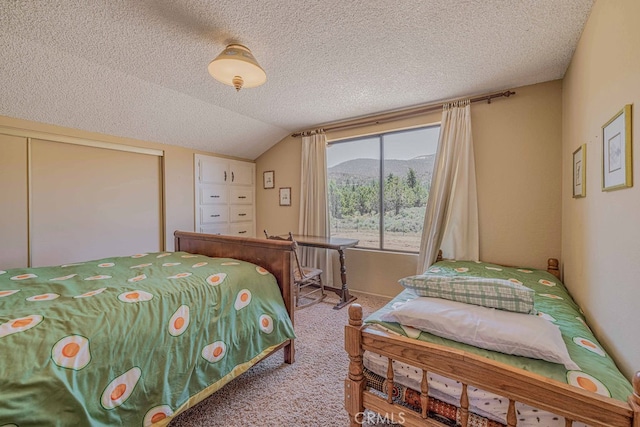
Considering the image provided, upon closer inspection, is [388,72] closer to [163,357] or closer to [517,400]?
[517,400]

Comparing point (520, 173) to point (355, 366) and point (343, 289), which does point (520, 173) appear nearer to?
point (343, 289)

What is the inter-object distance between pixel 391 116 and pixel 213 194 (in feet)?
9.17

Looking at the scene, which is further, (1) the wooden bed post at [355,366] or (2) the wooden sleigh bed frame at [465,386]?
(1) the wooden bed post at [355,366]

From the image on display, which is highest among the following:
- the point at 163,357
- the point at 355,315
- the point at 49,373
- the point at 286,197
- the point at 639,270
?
the point at 286,197

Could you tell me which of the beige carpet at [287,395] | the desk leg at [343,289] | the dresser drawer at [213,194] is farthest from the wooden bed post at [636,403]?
the dresser drawer at [213,194]

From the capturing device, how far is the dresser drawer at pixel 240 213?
4.36 m

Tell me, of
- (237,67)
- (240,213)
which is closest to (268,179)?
(240,213)

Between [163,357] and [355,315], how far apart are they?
97 centimetres

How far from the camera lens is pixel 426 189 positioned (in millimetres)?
3229

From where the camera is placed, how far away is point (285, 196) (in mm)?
4367

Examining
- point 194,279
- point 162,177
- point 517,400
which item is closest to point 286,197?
point 162,177

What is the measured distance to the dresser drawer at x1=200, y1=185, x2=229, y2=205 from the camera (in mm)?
3936

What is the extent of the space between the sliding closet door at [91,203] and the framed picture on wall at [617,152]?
4.14 meters

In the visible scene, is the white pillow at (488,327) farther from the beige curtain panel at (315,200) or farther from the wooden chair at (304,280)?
the beige curtain panel at (315,200)
